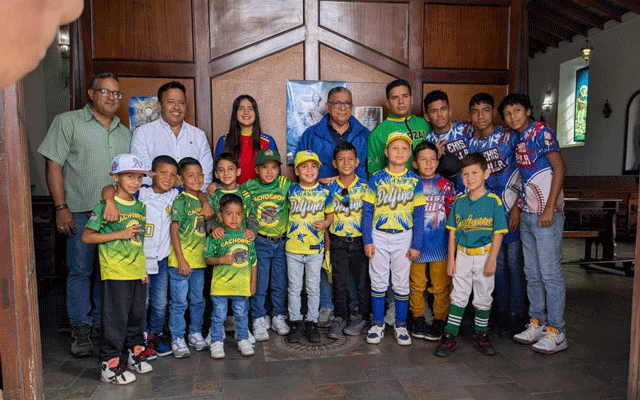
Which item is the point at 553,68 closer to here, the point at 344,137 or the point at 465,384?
the point at 344,137

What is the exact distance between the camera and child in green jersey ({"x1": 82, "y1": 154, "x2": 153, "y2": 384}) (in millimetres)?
2607

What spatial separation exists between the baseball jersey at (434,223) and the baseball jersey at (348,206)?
485 mm

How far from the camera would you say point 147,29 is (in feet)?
12.5

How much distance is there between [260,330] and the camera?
3312 millimetres

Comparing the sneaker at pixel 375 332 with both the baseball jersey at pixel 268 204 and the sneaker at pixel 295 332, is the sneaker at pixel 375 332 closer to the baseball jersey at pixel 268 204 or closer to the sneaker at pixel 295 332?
the sneaker at pixel 295 332

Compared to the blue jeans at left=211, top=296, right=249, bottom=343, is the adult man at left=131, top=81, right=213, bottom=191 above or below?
above

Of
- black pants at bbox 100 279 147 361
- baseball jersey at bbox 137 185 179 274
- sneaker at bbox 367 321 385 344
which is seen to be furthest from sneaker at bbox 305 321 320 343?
black pants at bbox 100 279 147 361

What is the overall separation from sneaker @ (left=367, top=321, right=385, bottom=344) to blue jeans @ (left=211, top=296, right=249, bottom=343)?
90 centimetres

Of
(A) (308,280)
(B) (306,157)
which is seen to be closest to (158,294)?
(A) (308,280)

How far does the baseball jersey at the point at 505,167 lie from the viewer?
11.0 ft

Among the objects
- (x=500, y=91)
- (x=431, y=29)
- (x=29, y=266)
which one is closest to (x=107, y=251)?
(x=29, y=266)

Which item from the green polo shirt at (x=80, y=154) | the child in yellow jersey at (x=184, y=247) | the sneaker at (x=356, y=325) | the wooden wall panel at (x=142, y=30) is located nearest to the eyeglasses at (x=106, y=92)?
the green polo shirt at (x=80, y=154)

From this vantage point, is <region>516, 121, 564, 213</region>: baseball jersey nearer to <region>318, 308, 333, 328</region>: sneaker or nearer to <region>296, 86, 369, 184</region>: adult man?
<region>296, 86, 369, 184</region>: adult man

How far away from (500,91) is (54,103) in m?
8.82
